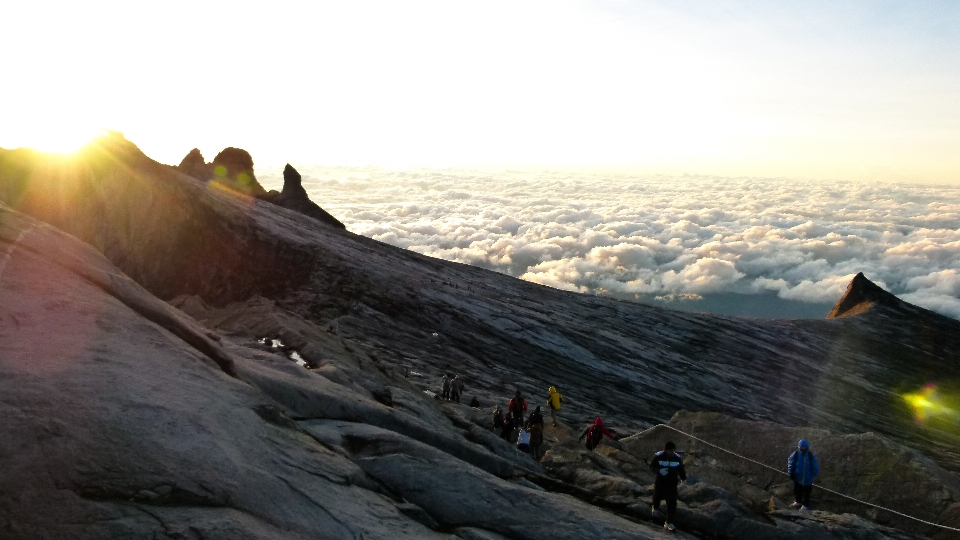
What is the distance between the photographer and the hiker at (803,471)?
929 inches

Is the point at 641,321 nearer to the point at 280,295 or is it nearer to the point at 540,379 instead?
the point at 540,379

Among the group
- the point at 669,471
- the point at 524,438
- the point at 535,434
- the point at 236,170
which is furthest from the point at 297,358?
the point at 236,170

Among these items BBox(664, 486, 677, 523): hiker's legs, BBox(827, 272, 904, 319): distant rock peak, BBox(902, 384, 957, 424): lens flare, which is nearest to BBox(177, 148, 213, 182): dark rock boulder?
BBox(664, 486, 677, 523): hiker's legs

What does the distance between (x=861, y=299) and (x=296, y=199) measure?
108 m

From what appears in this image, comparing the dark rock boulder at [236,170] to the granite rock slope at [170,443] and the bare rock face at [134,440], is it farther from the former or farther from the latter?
the bare rock face at [134,440]

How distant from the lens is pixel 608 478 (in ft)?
74.5

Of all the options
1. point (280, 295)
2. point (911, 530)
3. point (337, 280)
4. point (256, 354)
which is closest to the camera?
point (256, 354)

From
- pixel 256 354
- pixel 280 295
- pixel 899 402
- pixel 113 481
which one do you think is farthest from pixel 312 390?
pixel 899 402

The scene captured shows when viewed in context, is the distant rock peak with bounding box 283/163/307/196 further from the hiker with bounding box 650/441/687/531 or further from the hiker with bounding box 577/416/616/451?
the hiker with bounding box 650/441/687/531

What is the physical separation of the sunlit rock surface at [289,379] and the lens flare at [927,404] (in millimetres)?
3356

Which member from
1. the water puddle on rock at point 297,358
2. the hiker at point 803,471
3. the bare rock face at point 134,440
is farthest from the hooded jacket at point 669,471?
the water puddle on rock at point 297,358

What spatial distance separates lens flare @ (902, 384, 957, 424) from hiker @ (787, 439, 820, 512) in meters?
78.7

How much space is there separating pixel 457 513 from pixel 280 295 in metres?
43.9

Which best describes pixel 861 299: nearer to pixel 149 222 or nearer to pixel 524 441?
pixel 149 222
